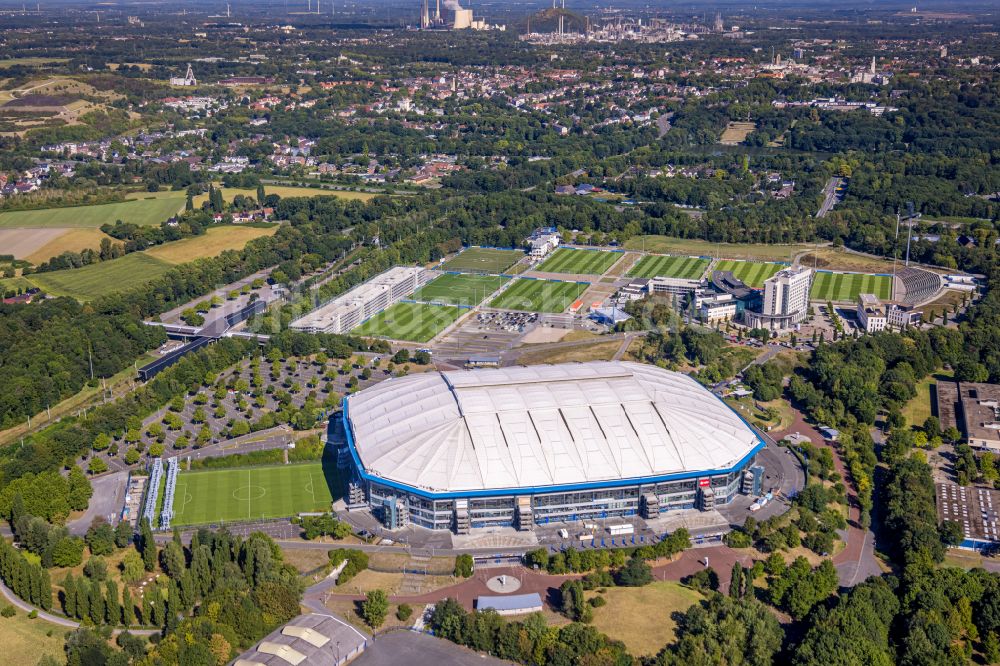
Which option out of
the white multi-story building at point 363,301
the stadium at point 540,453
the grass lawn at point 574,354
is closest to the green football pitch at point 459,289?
the white multi-story building at point 363,301

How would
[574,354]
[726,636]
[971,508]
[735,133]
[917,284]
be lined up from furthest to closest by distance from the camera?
[735,133], [917,284], [574,354], [971,508], [726,636]

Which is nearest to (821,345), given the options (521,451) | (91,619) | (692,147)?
(521,451)

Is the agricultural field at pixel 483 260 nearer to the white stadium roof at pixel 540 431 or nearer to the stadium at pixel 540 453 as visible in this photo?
the white stadium roof at pixel 540 431

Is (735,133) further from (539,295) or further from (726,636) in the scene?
(726,636)

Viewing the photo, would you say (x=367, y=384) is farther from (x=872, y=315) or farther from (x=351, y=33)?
(x=351, y=33)

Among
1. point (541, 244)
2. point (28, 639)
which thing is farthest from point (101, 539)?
point (541, 244)

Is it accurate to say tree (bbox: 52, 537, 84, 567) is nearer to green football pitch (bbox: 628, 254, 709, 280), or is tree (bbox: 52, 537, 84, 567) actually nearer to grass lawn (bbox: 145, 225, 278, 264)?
grass lawn (bbox: 145, 225, 278, 264)
